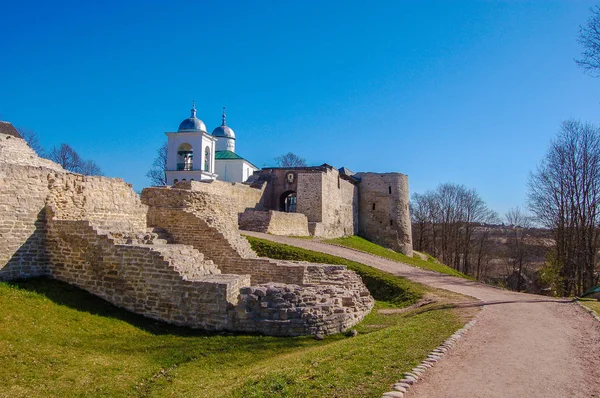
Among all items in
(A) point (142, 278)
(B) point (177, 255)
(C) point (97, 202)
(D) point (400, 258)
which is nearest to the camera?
(A) point (142, 278)

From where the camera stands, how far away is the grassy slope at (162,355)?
20.1 feet

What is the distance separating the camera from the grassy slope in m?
6.12

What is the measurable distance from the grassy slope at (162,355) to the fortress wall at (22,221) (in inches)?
19.5

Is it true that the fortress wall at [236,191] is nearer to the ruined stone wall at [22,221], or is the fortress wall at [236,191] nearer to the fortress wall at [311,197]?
the fortress wall at [311,197]

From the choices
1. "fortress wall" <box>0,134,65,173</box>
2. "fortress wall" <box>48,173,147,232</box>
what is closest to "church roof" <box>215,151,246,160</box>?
"fortress wall" <box>0,134,65,173</box>

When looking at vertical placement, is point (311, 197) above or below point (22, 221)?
above

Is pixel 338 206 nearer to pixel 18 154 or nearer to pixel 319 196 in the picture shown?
pixel 319 196

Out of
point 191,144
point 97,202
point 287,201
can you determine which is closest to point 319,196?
point 287,201

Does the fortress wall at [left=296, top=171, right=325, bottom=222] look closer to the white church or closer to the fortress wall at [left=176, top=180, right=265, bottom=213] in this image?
the fortress wall at [left=176, top=180, right=265, bottom=213]

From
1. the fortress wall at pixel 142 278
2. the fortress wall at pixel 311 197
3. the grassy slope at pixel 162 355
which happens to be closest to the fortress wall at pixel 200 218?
the fortress wall at pixel 142 278

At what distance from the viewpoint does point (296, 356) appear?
7.87m

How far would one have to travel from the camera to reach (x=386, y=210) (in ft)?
130

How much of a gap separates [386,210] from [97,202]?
30310mm

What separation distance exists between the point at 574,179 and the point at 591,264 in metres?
4.57
